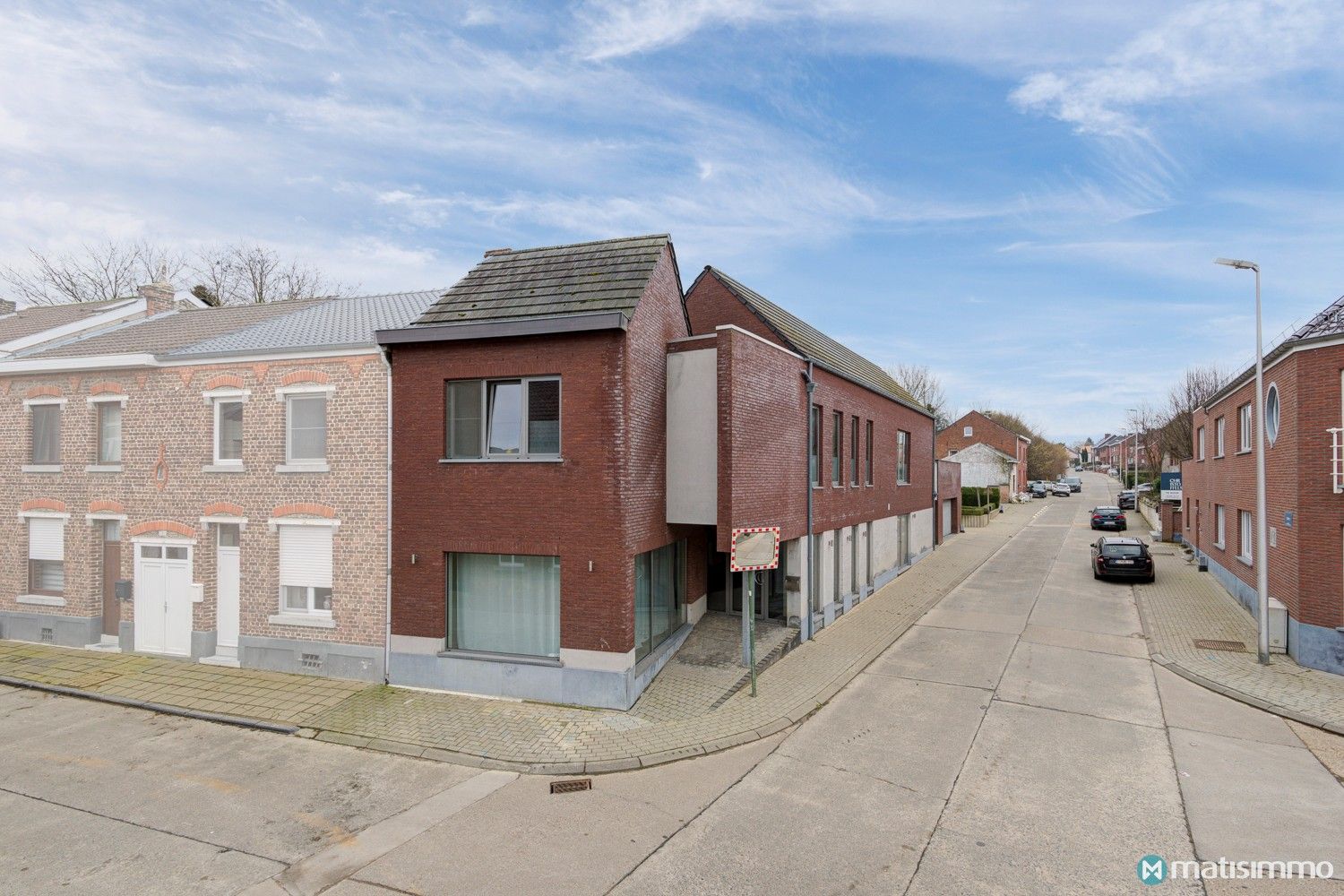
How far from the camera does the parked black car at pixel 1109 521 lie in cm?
3769

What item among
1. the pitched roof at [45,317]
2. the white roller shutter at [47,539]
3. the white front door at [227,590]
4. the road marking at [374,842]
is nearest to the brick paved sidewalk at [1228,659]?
the road marking at [374,842]

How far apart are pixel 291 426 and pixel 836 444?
1245 centimetres

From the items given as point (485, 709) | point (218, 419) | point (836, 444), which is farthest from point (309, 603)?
point (836, 444)

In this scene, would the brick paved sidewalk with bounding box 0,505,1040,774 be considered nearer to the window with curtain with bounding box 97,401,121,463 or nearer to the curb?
the curb

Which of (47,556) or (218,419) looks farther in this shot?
(47,556)

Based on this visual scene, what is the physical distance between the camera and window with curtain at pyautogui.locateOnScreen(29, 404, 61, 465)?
15.4 meters

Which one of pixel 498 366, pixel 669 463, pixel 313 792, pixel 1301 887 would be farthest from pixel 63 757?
pixel 1301 887

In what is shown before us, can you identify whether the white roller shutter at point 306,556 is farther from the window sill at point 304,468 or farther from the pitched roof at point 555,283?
the pitched roof at point 555,283

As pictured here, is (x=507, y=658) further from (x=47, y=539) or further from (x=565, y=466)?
(x=47, y=539)

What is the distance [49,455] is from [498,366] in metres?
11.3

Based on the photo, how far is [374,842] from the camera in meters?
7.43

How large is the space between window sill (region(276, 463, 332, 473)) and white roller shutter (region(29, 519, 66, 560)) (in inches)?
237

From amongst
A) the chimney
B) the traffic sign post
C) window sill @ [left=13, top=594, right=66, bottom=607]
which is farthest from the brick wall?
the traffic sign post

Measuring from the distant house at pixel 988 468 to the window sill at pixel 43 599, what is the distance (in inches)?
2303
